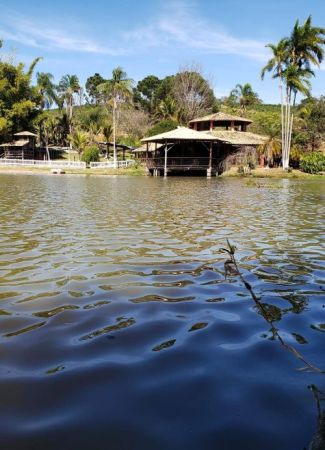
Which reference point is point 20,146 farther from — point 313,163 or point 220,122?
point 313,163

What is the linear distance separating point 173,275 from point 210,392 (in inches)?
123

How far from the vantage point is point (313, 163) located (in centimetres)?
4425

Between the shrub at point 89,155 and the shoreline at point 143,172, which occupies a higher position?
the shrub at point 89,155

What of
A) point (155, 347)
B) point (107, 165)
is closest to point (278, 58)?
point (107, 165)

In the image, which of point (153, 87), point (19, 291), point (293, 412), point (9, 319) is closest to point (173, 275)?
point (19, 291)

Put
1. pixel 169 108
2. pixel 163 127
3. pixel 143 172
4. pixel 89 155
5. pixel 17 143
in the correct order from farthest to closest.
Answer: pixel 169 108
pixel 17 143
pixel 89 155
pixel 163 127
pixel 143 172

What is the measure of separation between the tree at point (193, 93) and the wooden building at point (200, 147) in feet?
58.5

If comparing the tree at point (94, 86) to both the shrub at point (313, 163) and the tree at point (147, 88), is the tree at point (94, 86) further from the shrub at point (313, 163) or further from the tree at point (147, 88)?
the shrub at point (313, 163)

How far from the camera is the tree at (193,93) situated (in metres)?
69.8

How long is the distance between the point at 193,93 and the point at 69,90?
2557 centimetres

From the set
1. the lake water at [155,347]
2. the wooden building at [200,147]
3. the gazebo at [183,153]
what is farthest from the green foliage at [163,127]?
the lake water at [155,347]

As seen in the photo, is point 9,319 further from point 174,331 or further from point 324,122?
point 324,122

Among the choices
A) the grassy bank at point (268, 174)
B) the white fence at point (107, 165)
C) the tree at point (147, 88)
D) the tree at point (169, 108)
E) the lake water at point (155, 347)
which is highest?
the tree at point (147, 88)

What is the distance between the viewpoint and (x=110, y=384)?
2924 millimetres
